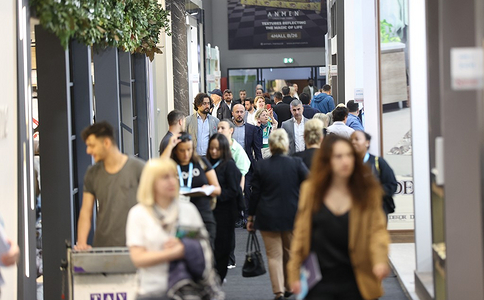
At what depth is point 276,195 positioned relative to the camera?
23.0 feet

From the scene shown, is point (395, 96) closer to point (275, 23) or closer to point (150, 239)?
point (150, 239)

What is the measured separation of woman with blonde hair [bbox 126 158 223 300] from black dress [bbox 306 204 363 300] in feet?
2.02

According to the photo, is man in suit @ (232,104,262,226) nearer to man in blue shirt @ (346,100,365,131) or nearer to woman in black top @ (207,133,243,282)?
man in blue shirt @ (346,100,365,131)

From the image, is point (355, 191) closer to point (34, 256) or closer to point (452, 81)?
point (452, 81)

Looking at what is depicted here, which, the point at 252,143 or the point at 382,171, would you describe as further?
the point at 252,143

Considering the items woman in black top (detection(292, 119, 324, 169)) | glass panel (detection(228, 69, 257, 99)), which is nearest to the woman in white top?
woman in black top (detection(292, 119, 324, 169))

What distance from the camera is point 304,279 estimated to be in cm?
447

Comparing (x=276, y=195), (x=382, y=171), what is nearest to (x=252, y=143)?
(x=276, y=195)

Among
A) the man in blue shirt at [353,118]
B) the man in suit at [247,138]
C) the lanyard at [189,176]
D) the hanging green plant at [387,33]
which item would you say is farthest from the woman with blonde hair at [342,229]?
the man in blue shirt at [353,118]

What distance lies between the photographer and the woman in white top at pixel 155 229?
4180mm

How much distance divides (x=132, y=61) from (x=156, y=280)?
26.2 ft

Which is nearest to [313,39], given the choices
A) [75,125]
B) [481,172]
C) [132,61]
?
[132,61]

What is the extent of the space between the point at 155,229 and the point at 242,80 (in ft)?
97.8

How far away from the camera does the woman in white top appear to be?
4.18 m
